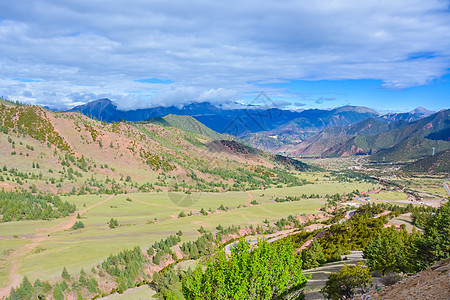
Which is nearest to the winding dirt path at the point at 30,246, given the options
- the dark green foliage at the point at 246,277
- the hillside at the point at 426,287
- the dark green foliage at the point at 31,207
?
the dark green foliage at the point at 31,207

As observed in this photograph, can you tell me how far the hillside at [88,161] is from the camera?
10106 centimetres

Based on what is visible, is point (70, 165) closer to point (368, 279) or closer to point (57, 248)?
point (57, 248)

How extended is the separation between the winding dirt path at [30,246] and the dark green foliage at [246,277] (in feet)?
95.7

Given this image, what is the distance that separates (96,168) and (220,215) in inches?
2554

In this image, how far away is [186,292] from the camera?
17859 millimetres

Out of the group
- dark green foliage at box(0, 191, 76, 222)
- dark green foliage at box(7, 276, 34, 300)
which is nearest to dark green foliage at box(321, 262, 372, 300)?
dark green foliage at box(7, 276, 34, 300)

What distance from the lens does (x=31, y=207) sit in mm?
71438

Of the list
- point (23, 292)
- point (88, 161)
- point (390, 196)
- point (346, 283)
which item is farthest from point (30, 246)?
point (390, 196)

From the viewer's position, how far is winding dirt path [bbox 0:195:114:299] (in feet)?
114

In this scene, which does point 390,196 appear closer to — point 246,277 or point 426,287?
point 426,287

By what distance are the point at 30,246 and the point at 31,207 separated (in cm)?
2674

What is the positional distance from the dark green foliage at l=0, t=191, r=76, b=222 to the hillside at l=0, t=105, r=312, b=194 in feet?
33.7

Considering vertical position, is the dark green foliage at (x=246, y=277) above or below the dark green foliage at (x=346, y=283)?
Result: above

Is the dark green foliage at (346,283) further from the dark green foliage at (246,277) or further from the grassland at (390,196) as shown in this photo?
the grassland at (390,196)
